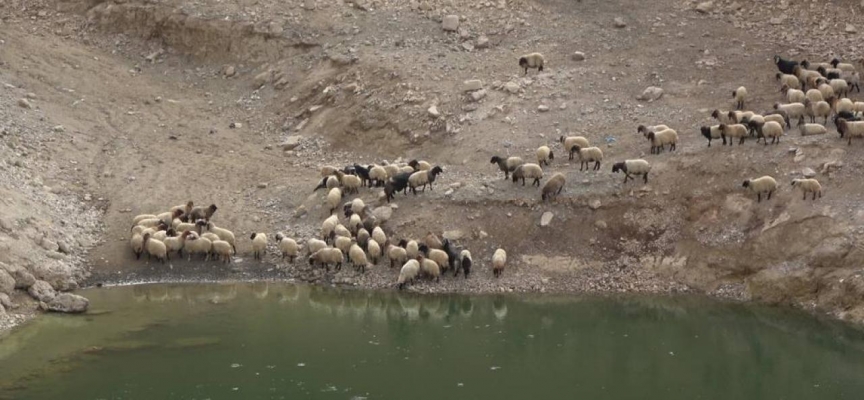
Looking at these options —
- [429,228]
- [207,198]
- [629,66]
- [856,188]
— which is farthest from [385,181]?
[856,188]

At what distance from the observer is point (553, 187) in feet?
91.8

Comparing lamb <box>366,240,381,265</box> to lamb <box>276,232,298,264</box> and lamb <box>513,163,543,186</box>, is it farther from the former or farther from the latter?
lamb <box>513,163,543,186</box>

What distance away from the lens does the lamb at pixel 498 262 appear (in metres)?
26.8

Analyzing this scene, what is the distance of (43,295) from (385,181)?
8.34 metres

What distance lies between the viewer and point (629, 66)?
110ft

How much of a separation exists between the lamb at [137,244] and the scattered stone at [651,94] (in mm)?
13048

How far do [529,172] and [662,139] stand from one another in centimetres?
326

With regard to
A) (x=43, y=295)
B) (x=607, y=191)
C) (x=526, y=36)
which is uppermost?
(x=526, y=36)

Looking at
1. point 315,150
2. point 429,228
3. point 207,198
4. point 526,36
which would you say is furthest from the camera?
point 526,36

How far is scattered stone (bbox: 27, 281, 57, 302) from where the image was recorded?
84.2 ft

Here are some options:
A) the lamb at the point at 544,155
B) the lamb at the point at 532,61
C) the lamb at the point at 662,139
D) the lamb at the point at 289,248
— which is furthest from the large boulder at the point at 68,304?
the lamb at the point at 532,61

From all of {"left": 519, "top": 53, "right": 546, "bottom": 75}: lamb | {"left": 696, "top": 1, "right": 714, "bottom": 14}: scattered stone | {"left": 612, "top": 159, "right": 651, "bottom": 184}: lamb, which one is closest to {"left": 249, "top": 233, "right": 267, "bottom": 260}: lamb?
{"left": 612, "top": 159, "right": 651, "bottom": 184}: lamb

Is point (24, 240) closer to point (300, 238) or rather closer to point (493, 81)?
point (300, 238)

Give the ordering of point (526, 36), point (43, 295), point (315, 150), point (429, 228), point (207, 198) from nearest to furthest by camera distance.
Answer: point (43, 295), point (429, 228), point (207, 198), point (315, 150), point (526, 36)
